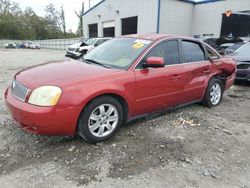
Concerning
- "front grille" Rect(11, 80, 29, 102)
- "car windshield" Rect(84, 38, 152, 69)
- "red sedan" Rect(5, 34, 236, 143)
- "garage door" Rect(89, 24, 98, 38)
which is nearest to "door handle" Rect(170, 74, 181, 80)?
"red sedan" Rect(5, 34, 236, 143)

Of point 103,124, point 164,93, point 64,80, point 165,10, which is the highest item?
point 165,10

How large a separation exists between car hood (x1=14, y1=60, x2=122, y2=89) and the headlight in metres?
0.09

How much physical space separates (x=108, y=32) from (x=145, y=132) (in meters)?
29.4

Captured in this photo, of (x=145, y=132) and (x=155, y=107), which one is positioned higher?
(x=155, y=107)

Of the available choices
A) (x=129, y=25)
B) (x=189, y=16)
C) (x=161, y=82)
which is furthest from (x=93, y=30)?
(x=161, y=82)

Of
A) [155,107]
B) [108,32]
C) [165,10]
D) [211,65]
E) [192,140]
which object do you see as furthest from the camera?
[108,32]

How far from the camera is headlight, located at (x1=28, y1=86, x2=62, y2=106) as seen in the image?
3222mm

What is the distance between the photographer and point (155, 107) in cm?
445

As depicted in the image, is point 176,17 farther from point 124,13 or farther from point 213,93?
point 213,93

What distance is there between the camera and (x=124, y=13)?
27.6m

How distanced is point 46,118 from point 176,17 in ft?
75.3

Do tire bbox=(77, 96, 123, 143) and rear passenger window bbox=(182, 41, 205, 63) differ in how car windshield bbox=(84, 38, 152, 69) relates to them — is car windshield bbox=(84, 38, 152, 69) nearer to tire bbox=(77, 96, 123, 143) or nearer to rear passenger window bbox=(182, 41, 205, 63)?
tire bbox=(77, 96, 123, 143)

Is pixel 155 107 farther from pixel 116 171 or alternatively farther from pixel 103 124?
pixel 116 171

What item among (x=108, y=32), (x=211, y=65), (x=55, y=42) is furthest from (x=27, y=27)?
(x=211, y=65)
